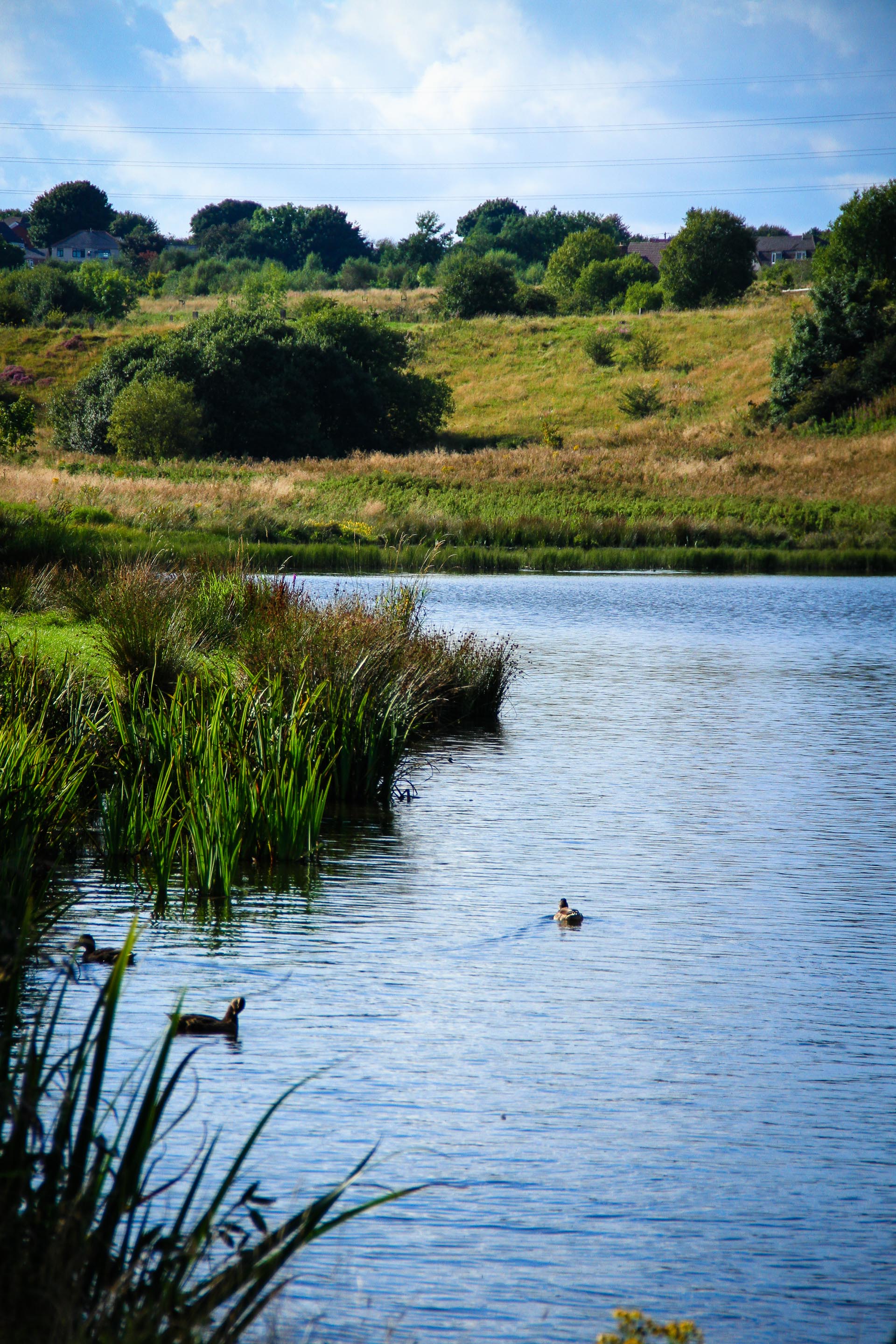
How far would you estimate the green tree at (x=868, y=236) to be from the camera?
60938 millimetres

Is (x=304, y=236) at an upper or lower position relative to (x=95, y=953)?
upper

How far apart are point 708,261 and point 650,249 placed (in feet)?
155

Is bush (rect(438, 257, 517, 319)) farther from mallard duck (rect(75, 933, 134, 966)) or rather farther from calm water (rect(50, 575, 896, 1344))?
mallard duck (rect(75, 933, 134, 966))

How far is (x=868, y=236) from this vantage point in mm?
61219

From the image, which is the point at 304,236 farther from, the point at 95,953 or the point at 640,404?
the point at 95,953

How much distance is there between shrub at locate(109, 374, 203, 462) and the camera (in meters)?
47.7

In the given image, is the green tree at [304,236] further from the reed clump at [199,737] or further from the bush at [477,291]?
the reed clump at [199,737]

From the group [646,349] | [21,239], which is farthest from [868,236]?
[21,239]

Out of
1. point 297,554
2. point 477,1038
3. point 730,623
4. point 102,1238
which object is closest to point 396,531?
point 297,554

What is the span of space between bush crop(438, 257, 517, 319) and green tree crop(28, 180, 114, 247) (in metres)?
63.9

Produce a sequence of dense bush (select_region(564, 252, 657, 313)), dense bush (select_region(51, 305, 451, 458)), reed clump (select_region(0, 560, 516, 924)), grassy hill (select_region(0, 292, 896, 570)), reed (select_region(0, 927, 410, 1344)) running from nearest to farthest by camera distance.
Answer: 1. reed (select_region(0, 927, 410, 1344))
2. reed clump (select_region(0, 560, 516, 924))
3. grassy hill (select_region(0, 292, 896, 570))
4. dense bush (select_region(51, 305, 451, 458))
5. dense bush (select_region(564, 252, 657, 313))

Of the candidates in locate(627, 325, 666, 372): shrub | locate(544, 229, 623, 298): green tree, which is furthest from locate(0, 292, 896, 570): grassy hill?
locate(544, 229, 623, 298): green tree

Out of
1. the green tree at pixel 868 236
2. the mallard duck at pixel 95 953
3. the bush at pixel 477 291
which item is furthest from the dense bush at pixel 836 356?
the mallard duck at pixel 95 953

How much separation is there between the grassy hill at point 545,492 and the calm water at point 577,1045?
1158 centimetres
